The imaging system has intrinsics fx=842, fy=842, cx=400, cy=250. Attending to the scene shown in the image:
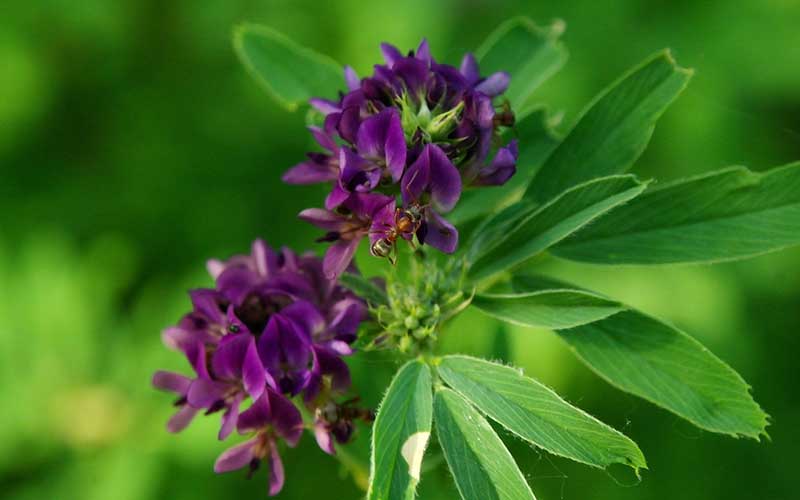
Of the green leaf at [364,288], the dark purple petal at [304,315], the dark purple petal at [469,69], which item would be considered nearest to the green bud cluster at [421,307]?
the green leaf at [364,288]

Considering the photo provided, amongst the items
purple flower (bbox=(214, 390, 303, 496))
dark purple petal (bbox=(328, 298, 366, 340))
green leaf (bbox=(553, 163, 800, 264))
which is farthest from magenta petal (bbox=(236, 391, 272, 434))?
green leaf (bbox=(553, 163, 800, 264))

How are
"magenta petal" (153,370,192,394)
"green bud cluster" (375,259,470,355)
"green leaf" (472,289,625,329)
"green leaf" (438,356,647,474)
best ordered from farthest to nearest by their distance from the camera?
"magenta petal" (153,370,192,394)
"green bud cluster" (375,259,470,355)
"green leaf" (472,289,625,329)
"green leaf" (438,356,647,474)

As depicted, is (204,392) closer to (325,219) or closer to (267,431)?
(267,431)

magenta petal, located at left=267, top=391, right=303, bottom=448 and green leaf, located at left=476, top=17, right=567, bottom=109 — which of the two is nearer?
magenta petal, located at left=267, top=391, right=303, bottom=448

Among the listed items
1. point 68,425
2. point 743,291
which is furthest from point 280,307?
point 743,291

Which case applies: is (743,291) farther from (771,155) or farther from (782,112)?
(782,112)

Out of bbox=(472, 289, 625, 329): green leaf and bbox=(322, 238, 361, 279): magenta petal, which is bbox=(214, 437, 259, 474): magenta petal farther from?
bbox=(472, 289, 625, 329): green leaf

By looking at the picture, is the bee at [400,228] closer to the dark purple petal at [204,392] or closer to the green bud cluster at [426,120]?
the green bud cluster at [426,120]
